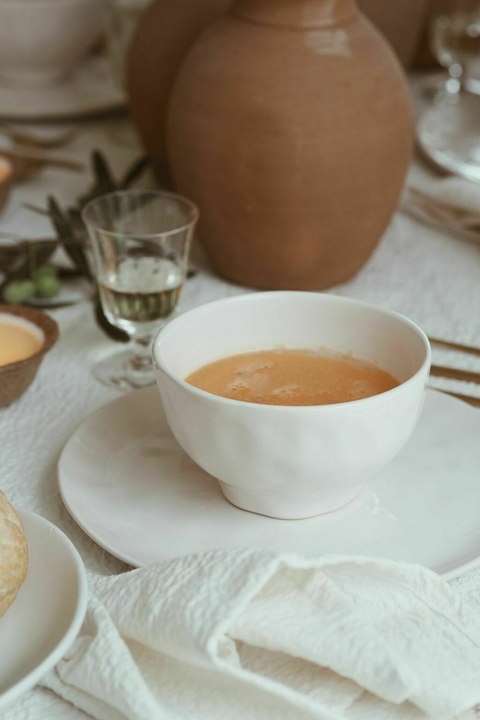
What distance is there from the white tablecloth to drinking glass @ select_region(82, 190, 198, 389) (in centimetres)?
2

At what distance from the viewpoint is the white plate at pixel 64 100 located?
1.05 meters

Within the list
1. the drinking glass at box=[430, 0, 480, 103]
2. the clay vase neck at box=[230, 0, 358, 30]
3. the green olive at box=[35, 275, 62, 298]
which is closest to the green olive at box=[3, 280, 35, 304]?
the green olive at box=[35, 275, 62, 298]

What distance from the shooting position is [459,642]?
0.34 m

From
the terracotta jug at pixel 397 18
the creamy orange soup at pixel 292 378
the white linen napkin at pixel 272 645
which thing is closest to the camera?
the white linen napkin at pixel 272 645

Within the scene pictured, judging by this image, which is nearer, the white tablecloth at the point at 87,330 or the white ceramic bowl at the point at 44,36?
the white tablecloth at the point at 87,330

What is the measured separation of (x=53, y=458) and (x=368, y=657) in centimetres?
24

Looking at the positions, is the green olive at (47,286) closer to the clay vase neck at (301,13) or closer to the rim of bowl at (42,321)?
the rim of bowl at (42,321)

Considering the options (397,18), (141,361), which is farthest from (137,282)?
(397,18)

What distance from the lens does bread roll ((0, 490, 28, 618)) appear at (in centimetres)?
34

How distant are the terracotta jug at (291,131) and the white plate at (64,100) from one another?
0.38 metres

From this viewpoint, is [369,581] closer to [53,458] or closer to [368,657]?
[368,657]

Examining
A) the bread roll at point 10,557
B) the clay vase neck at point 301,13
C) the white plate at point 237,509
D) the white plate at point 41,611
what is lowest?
the white plate at point 237,509

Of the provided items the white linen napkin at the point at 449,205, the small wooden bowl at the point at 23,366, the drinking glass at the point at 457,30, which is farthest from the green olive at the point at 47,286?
the drinking glass at the point at 457,30

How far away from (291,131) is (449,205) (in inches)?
8.4
